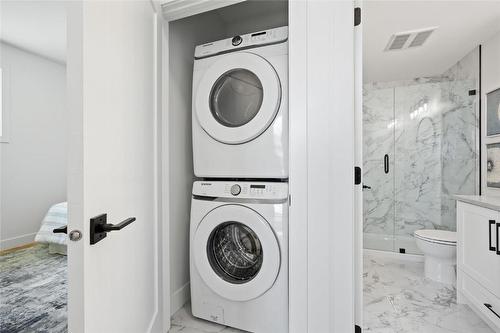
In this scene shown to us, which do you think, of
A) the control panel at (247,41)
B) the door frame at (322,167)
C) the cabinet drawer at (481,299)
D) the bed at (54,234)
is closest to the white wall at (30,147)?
the bed at (54,234)

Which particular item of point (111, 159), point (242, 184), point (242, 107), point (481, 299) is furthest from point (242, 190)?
point (481, 299)

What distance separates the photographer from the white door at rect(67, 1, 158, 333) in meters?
0.68

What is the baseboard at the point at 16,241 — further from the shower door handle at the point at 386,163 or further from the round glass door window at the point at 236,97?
the shower door handle at the point at 386,163

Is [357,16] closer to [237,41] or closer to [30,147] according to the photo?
[237,41]

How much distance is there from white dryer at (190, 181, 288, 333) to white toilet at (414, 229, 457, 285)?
5.43 feet

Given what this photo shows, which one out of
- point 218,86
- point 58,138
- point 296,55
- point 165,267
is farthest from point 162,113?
point 58,138

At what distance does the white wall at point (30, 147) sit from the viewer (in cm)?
320

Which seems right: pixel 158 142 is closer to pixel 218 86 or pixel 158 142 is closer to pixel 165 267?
pixel 218 86

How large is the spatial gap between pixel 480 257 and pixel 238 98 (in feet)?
6.22

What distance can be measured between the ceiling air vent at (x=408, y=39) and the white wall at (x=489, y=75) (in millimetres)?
604

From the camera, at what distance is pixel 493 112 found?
2.40 m

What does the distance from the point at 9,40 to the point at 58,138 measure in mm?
1307

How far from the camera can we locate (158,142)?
139 cm

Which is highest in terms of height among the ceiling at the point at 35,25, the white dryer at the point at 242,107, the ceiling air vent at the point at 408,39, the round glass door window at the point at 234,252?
the ceiling at the point at 35,25
